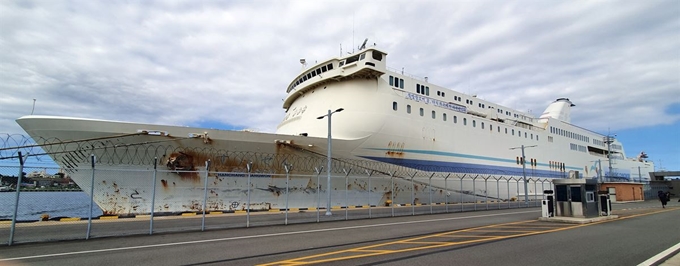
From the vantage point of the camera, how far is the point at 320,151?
19.4 meters

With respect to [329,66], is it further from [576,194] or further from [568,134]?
[568,134]

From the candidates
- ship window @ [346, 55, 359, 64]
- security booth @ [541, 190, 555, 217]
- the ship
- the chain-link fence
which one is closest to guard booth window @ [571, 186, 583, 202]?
security booth @ [541, 190, 555, 217]

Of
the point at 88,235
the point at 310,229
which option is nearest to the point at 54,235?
the point at 88,235

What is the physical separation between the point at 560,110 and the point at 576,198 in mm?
38619

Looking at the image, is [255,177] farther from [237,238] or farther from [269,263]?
[269,263]

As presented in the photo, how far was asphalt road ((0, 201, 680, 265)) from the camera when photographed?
716 centimetres

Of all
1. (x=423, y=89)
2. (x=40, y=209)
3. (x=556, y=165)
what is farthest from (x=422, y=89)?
(x=40, y=209)

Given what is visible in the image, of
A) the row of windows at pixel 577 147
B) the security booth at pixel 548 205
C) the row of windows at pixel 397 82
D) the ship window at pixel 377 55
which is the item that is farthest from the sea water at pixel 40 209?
the row of windows at pixel 577 147

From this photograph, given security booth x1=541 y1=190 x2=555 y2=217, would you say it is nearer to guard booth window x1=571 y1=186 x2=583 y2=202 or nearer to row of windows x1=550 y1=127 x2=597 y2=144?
guard booth window x1=571 y1=186 x2=583 y2=202

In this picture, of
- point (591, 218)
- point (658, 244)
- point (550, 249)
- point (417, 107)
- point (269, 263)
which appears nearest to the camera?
point (269, 263)

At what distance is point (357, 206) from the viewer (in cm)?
2117

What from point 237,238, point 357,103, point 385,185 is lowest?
point 237,238

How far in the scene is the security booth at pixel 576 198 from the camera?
608 inches

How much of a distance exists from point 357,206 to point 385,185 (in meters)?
2.16
